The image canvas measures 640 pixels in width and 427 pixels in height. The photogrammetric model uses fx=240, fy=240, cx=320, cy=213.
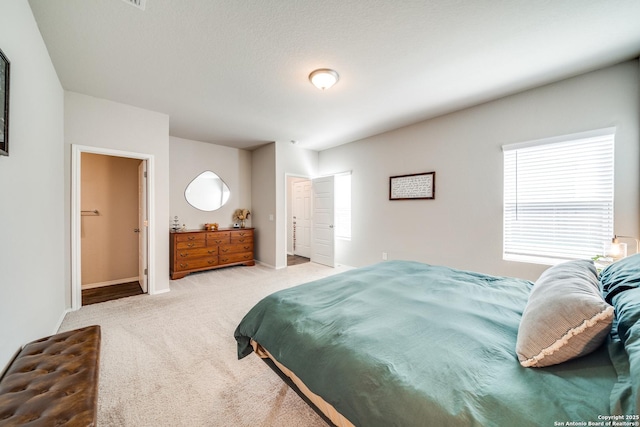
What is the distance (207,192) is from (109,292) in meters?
2.36

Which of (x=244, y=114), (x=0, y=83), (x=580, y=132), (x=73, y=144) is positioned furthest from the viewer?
(x=244, y=114)

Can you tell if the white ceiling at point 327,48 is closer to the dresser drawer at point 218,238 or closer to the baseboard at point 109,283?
the dresser drawer at point 218,238

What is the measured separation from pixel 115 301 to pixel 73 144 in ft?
6.73

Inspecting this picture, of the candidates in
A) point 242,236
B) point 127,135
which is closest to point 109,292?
point 242,236

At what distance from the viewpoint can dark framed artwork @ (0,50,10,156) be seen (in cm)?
120

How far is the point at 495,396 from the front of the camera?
79 centimetres

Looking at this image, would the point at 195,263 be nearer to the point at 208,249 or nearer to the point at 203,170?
the point at 208,249

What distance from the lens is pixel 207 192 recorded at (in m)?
5.13

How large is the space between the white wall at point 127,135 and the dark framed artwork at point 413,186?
369cm

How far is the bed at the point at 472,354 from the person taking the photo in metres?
0.74

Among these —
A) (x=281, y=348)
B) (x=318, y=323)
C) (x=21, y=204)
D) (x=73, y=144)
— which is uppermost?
(x=73, y=144)

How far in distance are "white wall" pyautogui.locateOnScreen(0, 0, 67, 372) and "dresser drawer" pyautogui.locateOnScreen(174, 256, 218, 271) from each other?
1.75 metres

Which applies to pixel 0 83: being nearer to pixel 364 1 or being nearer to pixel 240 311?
pixel 364 1

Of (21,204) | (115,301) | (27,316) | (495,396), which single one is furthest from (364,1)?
(115,301)
